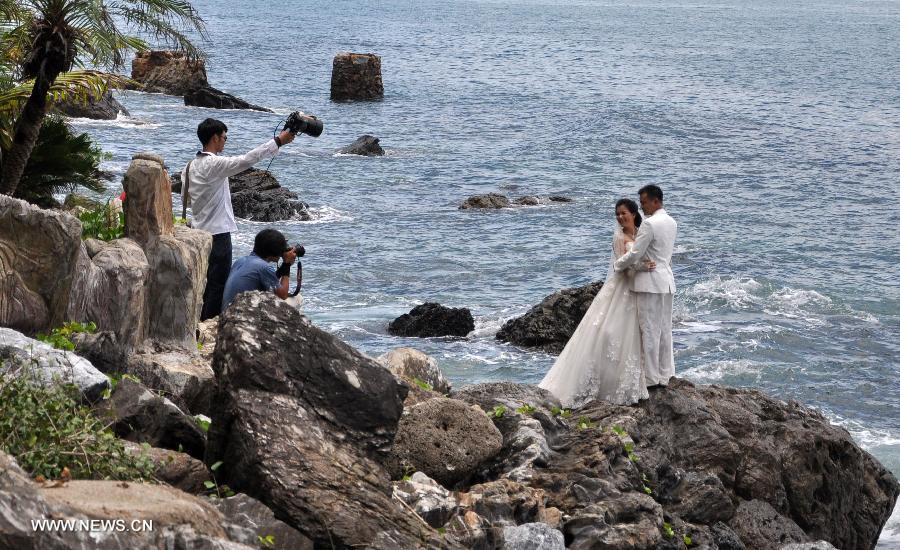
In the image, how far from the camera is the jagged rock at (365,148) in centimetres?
4359

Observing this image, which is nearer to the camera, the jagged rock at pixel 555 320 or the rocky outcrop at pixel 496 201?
the jagged rock at pixel 555 320

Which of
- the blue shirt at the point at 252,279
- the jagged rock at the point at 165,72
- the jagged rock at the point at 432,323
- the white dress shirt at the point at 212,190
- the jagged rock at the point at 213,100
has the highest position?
the white dress shirt at the point at 212,190

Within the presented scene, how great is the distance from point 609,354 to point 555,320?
9.96m

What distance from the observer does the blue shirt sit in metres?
9.73

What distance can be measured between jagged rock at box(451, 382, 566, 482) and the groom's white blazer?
4.52ft

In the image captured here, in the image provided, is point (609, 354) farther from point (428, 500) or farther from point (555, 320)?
point (555, 320)

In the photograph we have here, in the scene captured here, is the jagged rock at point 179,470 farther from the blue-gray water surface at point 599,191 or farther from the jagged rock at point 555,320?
the jagged rock at point 555,320

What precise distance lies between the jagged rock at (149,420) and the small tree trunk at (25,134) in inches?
365

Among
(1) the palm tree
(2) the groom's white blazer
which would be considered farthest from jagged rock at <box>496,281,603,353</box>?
(2) the groom's white blazer

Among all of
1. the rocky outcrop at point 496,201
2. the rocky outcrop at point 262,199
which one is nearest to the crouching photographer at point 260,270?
the rocky outcrop at point 262,199

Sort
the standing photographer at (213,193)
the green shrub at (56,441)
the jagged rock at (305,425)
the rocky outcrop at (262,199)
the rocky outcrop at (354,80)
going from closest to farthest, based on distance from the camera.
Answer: the green shrub at (56,441) < the jagged rock at (305,425) < the standing photographer at (213,193) < the rocky outcrop at (262,199) < the rocky outcrop at (354,80)

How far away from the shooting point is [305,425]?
7082 mm

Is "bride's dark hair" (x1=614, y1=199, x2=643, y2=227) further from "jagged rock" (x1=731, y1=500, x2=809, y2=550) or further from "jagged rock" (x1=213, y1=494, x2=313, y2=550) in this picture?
"jagged rock" (x1=213, y1=494, x2=313, y2=550)

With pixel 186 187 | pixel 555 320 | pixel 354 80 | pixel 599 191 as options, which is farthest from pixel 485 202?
pixel 354 80
